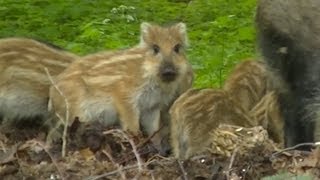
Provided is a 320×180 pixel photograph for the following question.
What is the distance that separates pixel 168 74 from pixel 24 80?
0.86 meters

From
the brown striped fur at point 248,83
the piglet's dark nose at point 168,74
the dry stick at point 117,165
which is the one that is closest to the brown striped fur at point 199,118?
→ the piglet's dark nose at point 168,74

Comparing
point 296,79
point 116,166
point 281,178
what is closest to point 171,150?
point 296,79

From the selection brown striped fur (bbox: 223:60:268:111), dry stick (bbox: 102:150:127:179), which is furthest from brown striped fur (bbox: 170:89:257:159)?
dry stick (bbox: 102:150:127:179)

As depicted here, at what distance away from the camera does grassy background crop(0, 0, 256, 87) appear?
1020cm

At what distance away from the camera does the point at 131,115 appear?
7.37m

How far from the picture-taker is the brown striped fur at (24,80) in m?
7.62

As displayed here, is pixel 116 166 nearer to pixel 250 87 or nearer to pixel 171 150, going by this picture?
pixel 171 150

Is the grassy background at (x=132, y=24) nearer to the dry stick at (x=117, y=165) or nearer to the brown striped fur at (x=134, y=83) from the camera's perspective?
the brown striped fur at (x=134, y=83)

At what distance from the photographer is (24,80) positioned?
7.68 meters

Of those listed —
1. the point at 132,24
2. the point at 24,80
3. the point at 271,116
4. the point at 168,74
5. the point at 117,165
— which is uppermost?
the point at 117,165

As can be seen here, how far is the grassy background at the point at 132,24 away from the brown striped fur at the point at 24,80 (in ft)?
6.20

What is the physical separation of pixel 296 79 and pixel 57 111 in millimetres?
1271

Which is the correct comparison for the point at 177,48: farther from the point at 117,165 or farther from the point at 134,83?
the point at 117,165

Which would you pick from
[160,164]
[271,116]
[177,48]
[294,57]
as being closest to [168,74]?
[177,48]
